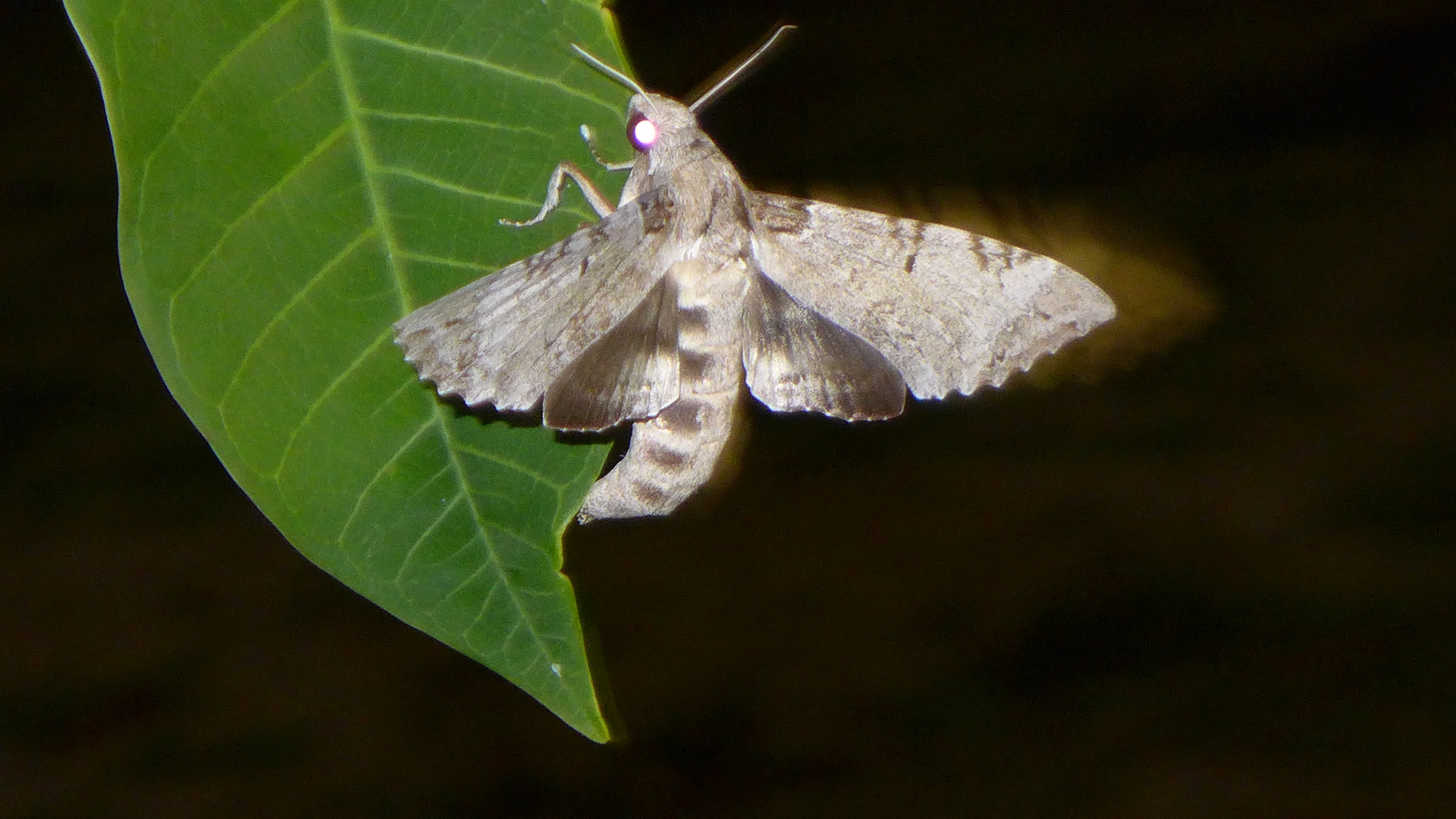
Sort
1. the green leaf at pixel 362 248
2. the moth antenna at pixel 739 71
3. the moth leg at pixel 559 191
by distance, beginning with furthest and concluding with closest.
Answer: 1. the moth antenna at pixel 739 71
2. the moth leg at pixel 559 191
3. the green leaf at pixel 362 248

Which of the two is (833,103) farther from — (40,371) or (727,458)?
(727,458)

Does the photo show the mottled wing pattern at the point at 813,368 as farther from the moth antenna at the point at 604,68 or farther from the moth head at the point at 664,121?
the moth antenna at the point at 604,68

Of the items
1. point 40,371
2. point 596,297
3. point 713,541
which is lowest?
point 713,541

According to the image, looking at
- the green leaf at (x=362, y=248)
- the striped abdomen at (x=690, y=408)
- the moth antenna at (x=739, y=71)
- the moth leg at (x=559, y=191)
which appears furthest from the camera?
the striped abdomen at (x=690, y=408)

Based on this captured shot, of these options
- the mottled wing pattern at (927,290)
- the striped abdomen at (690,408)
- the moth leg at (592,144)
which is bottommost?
the striped abdomen at (690,408)

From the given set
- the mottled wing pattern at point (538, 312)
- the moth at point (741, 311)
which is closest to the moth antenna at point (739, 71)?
the moth at point (741, 311)

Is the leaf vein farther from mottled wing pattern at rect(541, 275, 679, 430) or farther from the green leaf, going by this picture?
mottled wing pattern at rect(541, 275, 679, 430)

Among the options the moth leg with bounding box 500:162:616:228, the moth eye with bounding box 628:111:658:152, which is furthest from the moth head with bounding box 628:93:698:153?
the moth leg with bounding box 500:162:616:228

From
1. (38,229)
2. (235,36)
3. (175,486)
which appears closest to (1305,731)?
(175,486)
